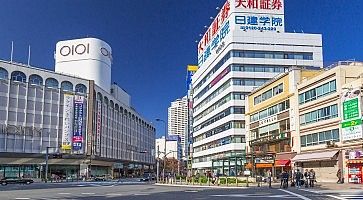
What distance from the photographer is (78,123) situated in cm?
9462

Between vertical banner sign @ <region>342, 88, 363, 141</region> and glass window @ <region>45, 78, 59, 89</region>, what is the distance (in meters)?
64.0

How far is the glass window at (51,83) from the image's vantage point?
9181 cm

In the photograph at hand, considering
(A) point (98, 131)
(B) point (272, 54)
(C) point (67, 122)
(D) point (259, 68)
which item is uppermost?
(B) point (272, 54)

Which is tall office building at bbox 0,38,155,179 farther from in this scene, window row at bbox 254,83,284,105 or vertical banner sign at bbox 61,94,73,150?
window row at bbox 254,83,284,105

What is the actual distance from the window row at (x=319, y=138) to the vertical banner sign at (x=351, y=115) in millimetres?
2228

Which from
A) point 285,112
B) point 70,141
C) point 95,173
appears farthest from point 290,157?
point 95,173

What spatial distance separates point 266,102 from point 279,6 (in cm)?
3099

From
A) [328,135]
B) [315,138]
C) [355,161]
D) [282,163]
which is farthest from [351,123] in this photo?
[282,163]

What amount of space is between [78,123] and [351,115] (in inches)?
2520

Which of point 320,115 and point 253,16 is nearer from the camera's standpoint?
point 320,115

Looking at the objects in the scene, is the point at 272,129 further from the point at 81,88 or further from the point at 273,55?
the point at 81,88

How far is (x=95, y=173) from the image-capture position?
10481cm

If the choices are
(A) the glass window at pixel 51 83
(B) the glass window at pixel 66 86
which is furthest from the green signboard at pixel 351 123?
(B) the glass window at pixel 66 86

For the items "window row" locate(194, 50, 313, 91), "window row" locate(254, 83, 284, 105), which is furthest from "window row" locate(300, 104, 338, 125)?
"window row" locate(194, 50, 313, 91)
